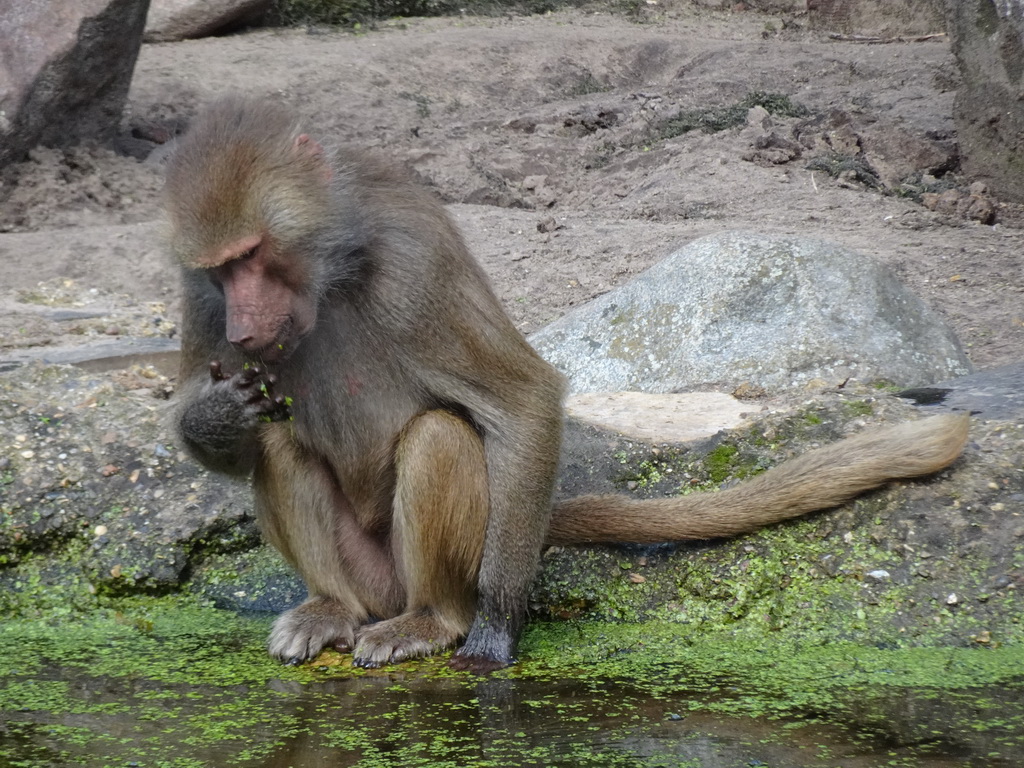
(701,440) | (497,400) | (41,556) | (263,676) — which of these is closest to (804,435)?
(701,440)

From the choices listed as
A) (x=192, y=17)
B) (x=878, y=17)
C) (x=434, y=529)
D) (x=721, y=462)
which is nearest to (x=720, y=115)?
(x=878, y=17)

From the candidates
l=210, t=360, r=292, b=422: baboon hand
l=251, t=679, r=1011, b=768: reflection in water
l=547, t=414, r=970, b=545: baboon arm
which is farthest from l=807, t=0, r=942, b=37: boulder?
l=251, t=679, r=1011, b=768: reflection in water

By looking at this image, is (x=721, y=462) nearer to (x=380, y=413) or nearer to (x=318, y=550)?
(x=380, y=413)

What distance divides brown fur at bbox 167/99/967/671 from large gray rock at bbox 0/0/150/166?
257 inches

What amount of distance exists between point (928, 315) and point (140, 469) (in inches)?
157

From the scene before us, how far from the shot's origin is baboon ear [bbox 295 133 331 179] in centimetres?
378

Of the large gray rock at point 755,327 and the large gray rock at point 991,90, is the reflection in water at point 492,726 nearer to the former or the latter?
the large gray rock at point 755,327

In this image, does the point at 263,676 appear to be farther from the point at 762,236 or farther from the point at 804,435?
the point at 762,236

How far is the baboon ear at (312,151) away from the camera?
378 centimetres

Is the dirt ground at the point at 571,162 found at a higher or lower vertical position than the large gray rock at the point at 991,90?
lower

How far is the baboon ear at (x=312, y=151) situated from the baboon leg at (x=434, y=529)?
0.85 meters

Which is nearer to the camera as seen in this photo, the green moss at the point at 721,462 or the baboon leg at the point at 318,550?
the baboon leg at the point at 318,550

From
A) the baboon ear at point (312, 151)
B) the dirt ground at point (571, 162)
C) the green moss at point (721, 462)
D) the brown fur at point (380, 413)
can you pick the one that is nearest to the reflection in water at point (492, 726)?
the brown fur at point (380, 413)

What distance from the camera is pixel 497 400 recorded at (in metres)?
3.96
